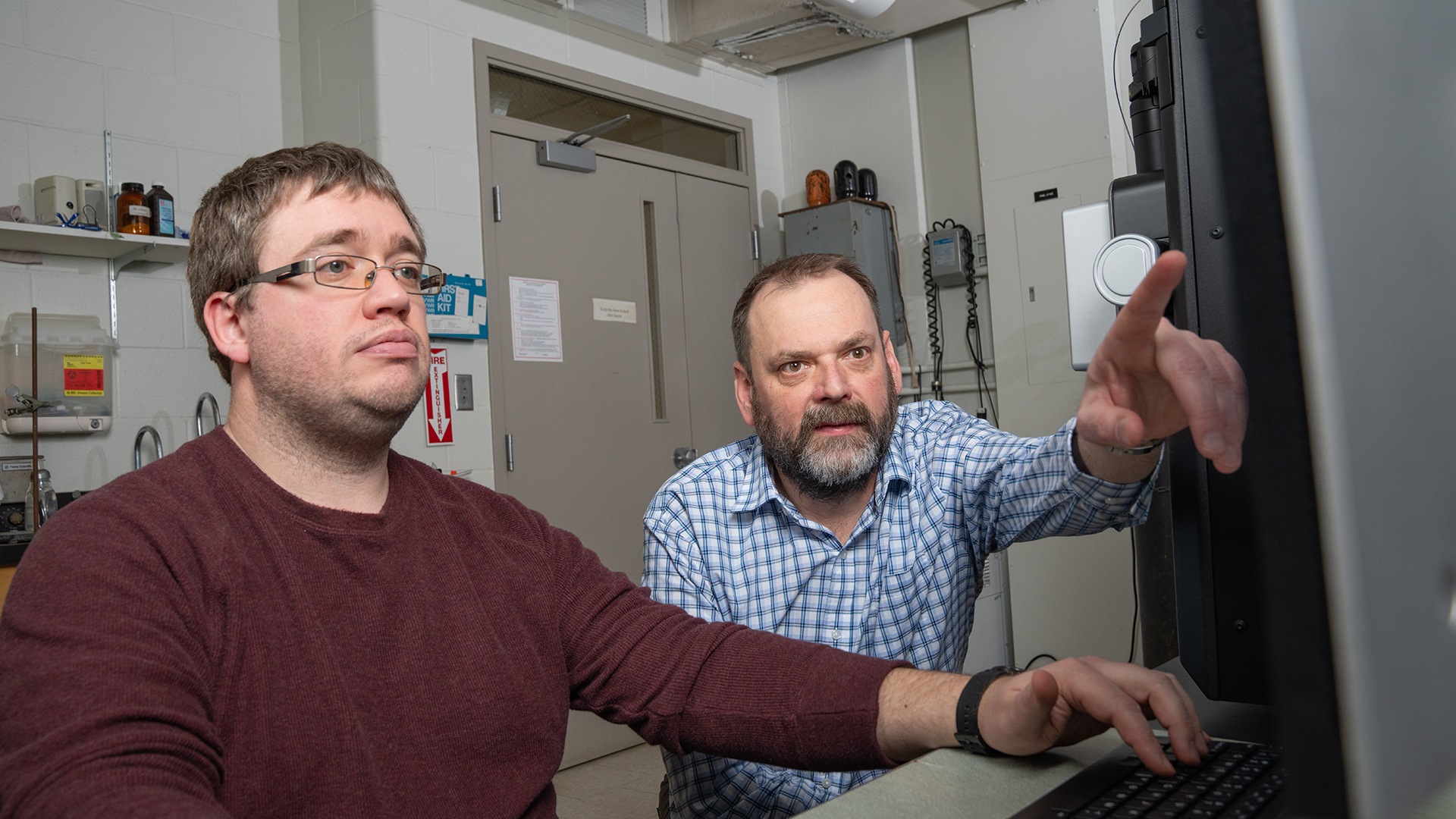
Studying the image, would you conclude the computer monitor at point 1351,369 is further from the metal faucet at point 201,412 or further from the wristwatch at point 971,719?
the metal faucet at point 201,412

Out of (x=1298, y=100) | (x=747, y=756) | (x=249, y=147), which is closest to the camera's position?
(x=1298, y=100)

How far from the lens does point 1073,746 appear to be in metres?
0.89

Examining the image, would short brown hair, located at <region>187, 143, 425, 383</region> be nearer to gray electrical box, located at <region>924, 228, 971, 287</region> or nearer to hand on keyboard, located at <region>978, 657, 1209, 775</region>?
hand on keyboard, located at <region>978, 657, 1209, 775</region>

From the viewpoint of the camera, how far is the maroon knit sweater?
761 mm

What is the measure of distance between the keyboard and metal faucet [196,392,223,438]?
2.80 m

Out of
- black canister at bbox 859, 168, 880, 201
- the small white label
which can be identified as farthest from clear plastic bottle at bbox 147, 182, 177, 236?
black canister at bbox 859, 168, 880, 201

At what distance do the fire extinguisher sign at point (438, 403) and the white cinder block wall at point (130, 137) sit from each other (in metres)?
0.61

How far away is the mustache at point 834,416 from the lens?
152 cm

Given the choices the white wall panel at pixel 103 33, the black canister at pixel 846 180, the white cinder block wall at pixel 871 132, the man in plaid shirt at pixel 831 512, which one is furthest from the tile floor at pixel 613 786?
the white wall panel at pixel 103 33

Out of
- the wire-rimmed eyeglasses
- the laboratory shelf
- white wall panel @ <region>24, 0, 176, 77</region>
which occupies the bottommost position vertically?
the wire-rimmed eyeglasses

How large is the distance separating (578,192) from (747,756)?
10.1 feet

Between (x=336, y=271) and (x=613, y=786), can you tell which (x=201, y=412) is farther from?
(x=336, y=271)

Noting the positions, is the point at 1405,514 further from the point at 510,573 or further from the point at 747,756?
the point at 510,573

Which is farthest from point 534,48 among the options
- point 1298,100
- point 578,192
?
point 1298,100
